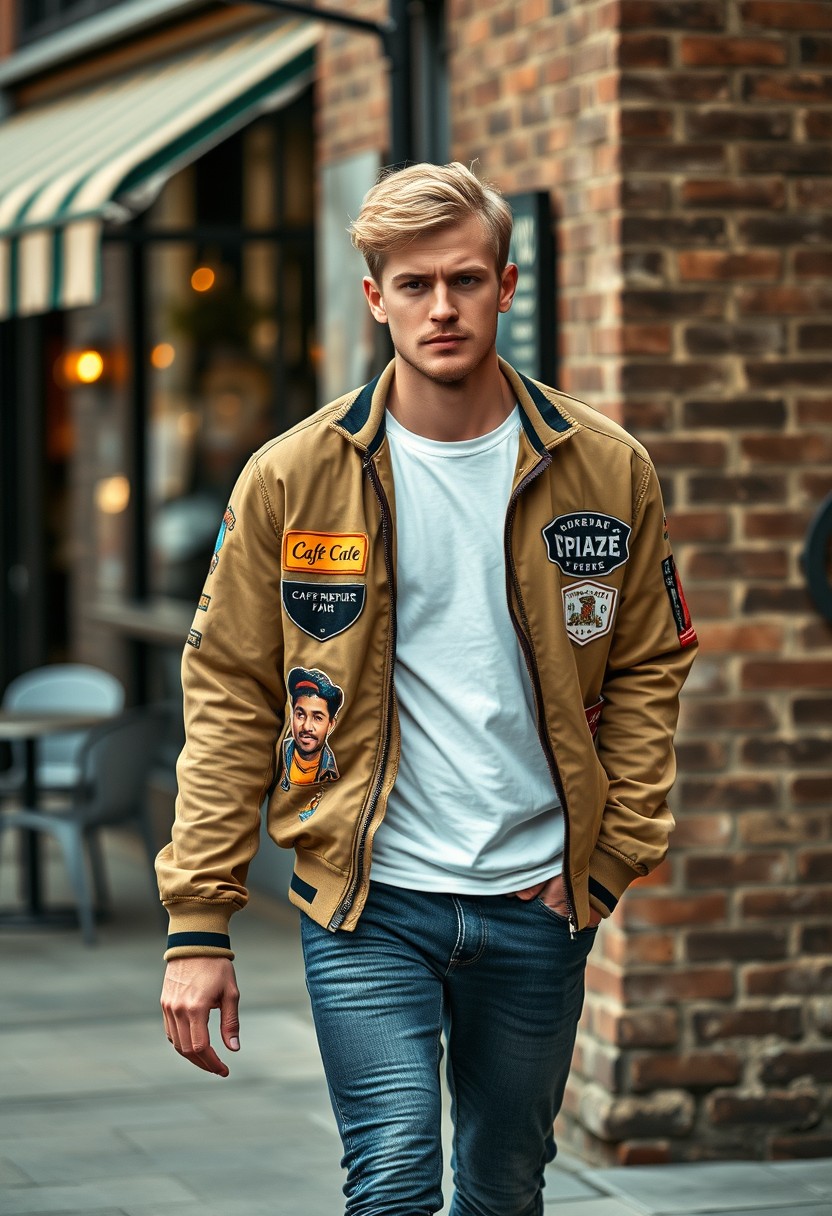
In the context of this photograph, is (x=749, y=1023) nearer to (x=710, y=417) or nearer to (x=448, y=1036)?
(x=710, y=417)

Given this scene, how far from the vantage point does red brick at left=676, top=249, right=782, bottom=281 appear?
16.0ft

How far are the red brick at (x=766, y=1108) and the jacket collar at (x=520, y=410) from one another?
2360 mm

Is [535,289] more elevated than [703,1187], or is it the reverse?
[535,289]

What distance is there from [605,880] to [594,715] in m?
0.27

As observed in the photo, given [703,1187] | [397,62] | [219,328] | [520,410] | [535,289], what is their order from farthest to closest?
[219,328], [397,62], [535,289], [703,1187], [520,410]

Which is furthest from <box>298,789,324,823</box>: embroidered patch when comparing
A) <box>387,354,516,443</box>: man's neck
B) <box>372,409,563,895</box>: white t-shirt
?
<box>387,354,516,443</box>: man's neck

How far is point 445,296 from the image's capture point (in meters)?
3.05

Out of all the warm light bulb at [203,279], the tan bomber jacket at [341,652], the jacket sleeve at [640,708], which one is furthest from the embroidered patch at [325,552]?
the warm light bulb at [203,279]

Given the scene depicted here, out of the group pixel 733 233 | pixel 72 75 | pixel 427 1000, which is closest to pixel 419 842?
Answer: pixel 427 1000

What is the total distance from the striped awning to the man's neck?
4.09 m

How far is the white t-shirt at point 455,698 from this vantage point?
3117 mm

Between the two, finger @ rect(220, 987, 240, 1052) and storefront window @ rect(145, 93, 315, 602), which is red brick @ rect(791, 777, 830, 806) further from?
storefront window @ rect(145, 93, 315, 602)

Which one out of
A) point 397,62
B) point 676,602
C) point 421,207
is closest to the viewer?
point 421,207

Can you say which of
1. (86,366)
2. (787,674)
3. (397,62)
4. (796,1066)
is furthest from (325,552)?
(86,366)
